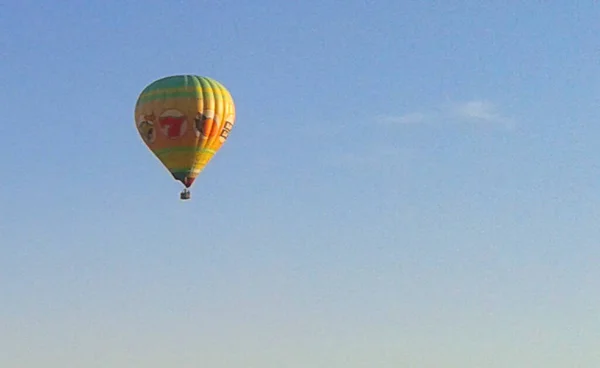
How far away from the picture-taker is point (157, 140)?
94062mm

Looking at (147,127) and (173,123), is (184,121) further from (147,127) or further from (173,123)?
(147,127)

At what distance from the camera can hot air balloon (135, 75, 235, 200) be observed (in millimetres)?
93000

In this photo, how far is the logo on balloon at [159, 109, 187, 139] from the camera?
304 ft

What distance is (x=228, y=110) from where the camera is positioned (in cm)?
9506

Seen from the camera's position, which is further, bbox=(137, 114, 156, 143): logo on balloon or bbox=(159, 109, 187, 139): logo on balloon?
bbox=(137, 114, 156, 143): logo on balloon

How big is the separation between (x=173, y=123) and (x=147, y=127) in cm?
208

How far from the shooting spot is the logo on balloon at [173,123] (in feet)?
304

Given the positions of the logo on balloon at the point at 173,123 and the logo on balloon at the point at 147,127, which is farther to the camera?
the logo on balloon at the point at 147,127

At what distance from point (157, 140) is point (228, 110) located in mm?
4530

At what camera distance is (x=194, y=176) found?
94312 mm

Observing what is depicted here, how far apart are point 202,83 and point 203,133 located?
9.46 feet

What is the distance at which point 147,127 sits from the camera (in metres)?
94.4

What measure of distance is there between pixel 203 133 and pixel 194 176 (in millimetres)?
2633

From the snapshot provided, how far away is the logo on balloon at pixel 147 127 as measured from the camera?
93938 millimetres
